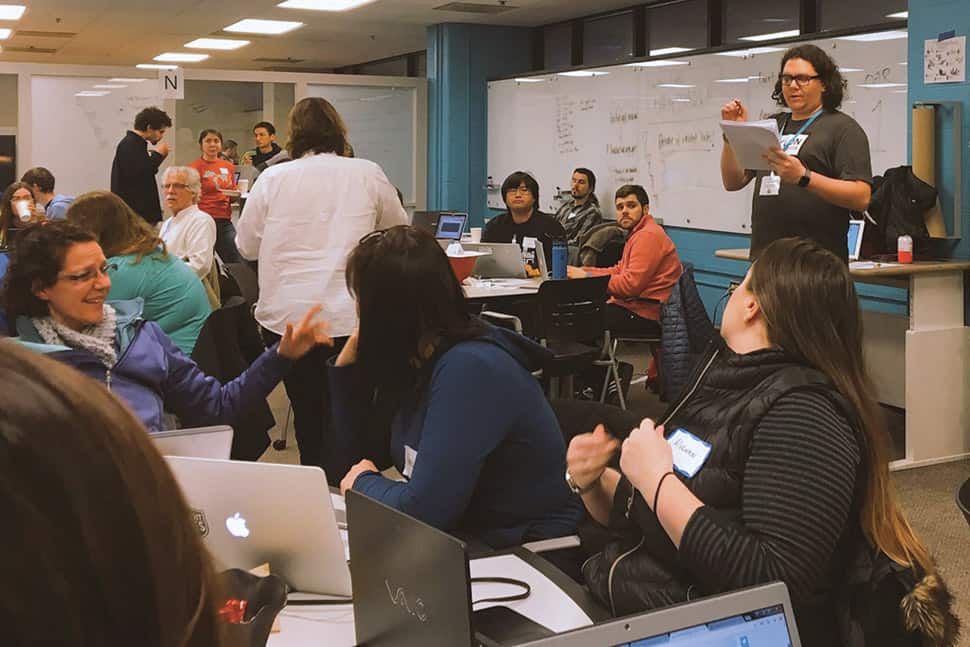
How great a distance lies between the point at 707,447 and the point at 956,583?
87.1 inches

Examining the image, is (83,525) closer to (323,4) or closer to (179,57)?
(323,4)

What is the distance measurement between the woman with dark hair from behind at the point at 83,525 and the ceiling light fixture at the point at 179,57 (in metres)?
15.2

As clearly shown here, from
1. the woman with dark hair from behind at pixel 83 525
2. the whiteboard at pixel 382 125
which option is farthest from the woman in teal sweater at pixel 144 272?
the whiteboard at pixel 382 125

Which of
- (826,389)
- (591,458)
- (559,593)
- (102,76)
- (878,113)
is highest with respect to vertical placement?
(102,76)

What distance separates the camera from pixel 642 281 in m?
5.96

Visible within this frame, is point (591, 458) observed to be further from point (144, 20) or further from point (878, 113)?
point (144, 20)

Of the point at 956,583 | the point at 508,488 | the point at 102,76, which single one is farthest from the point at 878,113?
the point at 102,76

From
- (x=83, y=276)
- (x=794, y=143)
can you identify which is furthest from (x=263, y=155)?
(x=83, y=276)

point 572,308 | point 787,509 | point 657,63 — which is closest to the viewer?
point 787,509

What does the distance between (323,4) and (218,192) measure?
7.07 feet

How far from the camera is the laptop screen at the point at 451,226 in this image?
6.62 m

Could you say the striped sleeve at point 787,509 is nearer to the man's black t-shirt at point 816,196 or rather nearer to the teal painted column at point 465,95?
the man's black t-shirt at point 816,196

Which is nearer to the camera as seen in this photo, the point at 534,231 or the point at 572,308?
the point at 572,308

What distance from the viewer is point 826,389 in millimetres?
1755
